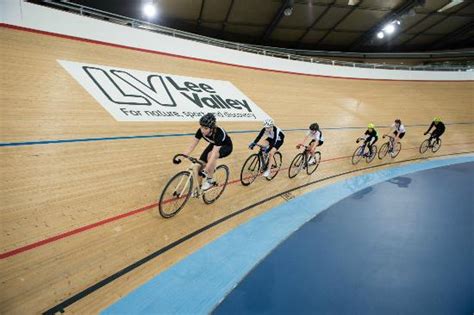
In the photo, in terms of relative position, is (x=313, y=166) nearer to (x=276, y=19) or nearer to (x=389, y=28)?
(x=276, y=19)

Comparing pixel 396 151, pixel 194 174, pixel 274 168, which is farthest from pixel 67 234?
pixel 396 151

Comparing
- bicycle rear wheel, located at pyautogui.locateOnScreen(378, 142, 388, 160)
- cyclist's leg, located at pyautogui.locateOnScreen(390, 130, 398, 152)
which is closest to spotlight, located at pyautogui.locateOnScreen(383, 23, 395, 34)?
cyclist's leg, located at pyautogui.locateOnScreen(390, 130, 398, 152)

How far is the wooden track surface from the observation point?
2594mm

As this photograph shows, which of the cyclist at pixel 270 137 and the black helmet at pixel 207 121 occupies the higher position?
the black helmet at pixel 207 121

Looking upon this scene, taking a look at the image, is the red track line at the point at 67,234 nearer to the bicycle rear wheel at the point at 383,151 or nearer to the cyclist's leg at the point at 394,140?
the bicycle rear wheel at the point at 383,151

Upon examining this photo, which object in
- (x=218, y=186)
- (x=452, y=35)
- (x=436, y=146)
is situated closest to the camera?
(x=218, y=186)

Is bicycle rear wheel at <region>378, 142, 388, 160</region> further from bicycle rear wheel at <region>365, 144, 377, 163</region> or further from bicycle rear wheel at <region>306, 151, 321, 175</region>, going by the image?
bicycle rear wheel at <region>306, 151, 321, 175</region>

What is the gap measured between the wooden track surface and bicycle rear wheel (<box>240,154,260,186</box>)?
0.17m

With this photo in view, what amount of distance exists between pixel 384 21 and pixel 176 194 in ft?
51.7

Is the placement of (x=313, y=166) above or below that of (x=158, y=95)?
below

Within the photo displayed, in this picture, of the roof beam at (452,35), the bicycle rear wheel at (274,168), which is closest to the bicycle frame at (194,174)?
the bicycle rear wheel at (274,168)

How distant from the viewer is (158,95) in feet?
18.6

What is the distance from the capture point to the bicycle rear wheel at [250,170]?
207 inches

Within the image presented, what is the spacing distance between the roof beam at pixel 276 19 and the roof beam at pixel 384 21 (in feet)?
18.0
